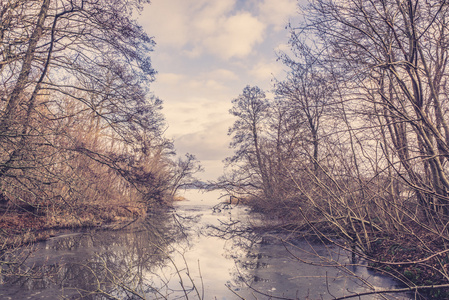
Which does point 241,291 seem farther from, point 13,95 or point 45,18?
point 45,18

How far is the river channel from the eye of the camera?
6.09 meters

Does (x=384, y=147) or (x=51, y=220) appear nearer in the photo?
(x=384, y=147)

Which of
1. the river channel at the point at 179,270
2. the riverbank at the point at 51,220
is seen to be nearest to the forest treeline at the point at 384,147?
the river channel at the point at 179,270

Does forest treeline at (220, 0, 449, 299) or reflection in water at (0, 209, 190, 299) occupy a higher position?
forest treeline at (220, 0, 449, 299)

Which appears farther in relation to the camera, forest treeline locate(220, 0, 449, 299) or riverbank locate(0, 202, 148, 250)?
riverbank locate(0, 202, 148, 250)

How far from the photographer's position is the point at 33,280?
23.1 feet

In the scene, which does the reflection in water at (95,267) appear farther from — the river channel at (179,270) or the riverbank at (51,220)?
the riverbank at (51,220)

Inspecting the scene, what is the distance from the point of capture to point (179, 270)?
781cm

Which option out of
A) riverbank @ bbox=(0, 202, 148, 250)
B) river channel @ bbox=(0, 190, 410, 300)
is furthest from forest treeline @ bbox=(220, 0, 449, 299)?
riverbank @ bbox=(0, 202, 148, 250)

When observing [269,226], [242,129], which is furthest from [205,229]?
[242,129]

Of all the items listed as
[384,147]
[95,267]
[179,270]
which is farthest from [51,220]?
[384,147]

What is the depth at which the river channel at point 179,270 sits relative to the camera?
20.0ft

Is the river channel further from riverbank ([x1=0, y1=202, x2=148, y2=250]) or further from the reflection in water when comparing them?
riverbank ([x1=0, y1=202, x2=148, y2=250])

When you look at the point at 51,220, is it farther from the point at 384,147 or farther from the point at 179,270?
the point at 384,147
